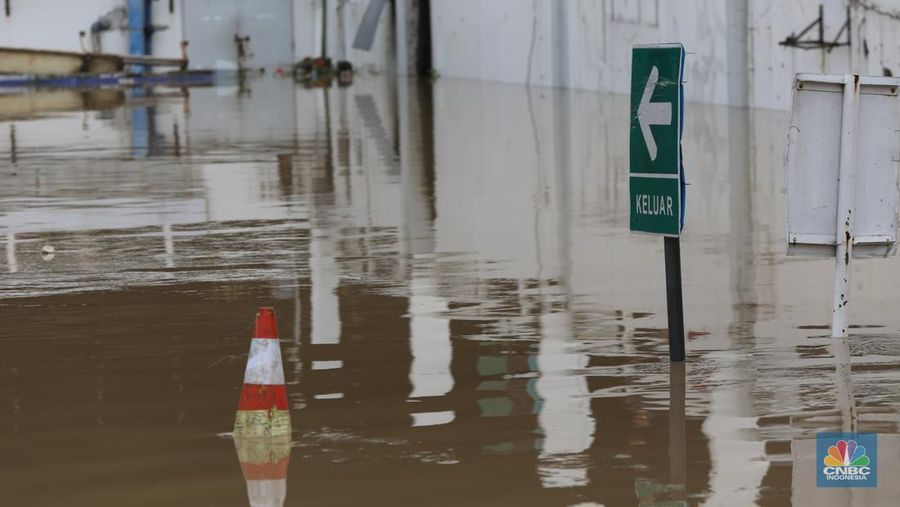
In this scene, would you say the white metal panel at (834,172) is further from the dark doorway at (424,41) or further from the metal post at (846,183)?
the dark doorway at (424,41)

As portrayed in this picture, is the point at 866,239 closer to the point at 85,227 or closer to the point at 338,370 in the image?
the point at 338,370

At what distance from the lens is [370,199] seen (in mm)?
14664

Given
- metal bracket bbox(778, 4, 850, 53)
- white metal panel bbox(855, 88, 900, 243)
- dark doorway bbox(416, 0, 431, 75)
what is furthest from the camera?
dark doorway bbox(416, 0, 431, 75)

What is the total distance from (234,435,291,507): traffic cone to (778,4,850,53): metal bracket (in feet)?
→ 54.8

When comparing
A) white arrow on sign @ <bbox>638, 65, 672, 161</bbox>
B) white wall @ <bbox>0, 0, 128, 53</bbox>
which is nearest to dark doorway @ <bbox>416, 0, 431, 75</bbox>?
white wall @ <bbox>0, 0, 128, 53</bbox>

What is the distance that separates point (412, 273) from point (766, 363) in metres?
3.34

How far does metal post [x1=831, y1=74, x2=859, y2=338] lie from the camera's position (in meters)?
7.28

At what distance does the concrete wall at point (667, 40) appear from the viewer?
2155 centimetres

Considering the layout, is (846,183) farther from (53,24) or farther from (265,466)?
(53,24)

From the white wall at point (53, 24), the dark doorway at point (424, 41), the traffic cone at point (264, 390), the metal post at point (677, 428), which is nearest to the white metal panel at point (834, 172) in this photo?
the metal post at point (677, 428)

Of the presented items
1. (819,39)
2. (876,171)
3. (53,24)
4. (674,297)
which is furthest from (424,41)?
(674,297)

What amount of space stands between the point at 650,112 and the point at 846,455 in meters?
1.80

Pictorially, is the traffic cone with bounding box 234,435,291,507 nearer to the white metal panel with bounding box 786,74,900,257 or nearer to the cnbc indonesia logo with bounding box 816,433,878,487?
the cnbc indonesia logo with bounding box 816,433,878,487

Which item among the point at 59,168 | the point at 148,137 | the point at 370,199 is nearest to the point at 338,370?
the point at 370,199
